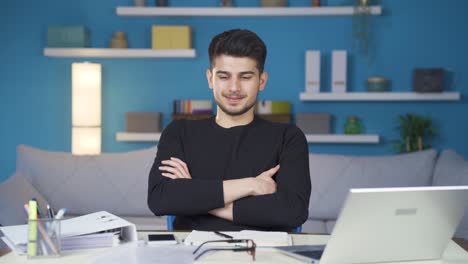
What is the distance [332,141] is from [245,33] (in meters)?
2.96

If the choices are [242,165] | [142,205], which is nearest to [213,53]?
[242,165]

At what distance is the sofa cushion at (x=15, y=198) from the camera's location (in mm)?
3371

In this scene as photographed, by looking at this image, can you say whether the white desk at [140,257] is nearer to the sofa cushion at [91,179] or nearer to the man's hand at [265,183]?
the man's hand at [265,183]

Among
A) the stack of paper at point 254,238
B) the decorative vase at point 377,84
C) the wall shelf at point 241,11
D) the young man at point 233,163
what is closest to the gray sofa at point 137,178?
the decorative vase at point 377,84

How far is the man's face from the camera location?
209 centimetres

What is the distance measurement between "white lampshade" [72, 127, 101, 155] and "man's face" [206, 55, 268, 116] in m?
2.97

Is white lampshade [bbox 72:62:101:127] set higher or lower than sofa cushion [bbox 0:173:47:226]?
higher

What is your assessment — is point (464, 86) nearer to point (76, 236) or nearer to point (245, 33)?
point (245, 33)

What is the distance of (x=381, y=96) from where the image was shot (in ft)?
16.4

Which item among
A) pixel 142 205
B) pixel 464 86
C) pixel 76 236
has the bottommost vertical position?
pixel 142 205

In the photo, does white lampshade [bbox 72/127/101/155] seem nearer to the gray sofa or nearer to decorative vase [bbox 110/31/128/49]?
decorative vase [bbox 110/31/128/49]

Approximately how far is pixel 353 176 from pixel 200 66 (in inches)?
73.6

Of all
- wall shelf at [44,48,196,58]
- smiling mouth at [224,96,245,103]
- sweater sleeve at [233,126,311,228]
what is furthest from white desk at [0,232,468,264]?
wall shelf at [44,48,196,58]

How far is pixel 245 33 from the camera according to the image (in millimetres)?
2150
